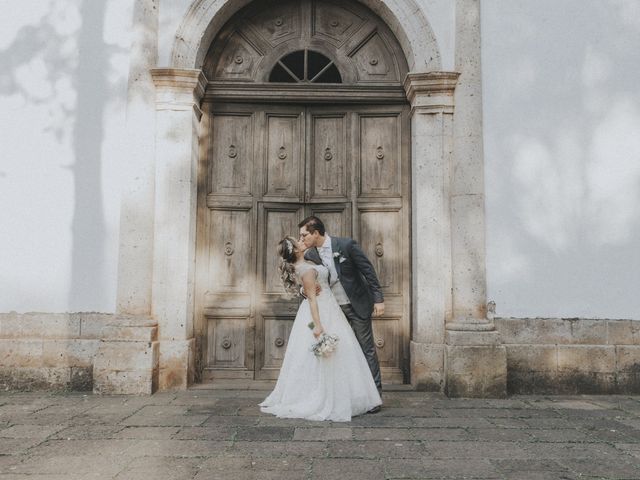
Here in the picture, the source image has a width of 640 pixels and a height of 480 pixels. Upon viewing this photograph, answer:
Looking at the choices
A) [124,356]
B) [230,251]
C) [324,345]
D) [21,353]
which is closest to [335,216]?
[230,251]

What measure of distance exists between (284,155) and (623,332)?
418 centimetres

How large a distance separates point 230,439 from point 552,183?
4.23m

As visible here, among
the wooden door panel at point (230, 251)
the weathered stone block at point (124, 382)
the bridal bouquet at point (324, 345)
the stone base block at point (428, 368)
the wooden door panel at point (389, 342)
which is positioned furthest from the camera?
the wooden door panel at point (230, 251)

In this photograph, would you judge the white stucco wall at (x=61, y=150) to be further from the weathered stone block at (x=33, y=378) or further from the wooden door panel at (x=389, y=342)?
the wooden door panel at (x=389, y=342)

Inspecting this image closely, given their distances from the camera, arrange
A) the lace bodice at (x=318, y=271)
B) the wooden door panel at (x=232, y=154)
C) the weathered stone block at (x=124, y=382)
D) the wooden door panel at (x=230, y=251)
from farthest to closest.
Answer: the wooden door panel at (x=232, y=154) → the wooden door panel at (x=230, y=251) → the weathered stone block at (x=124, y=382) → the lace bodice at (x=318, y=271)

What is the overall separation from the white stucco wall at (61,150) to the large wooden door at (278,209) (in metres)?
1.06

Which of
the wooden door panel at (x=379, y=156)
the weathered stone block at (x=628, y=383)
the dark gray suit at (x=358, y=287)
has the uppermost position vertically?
the wooden door panel at (x=379, y=156)

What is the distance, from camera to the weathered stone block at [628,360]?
5.74 m

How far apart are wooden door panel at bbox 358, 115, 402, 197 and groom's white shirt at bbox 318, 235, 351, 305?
4.57 ft

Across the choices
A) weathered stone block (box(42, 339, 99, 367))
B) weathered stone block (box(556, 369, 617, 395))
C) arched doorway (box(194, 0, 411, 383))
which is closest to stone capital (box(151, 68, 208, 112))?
arched doorway (box(194, 0, 411, 383))

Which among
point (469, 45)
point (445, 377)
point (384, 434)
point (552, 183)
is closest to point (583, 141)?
point (552, 183)

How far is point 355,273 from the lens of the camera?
5.16 meters

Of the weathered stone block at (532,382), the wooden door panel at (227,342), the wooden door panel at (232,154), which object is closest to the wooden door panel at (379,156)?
the wooden door panel at (232,154)

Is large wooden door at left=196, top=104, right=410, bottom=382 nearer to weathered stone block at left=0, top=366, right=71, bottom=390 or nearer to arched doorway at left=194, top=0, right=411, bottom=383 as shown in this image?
arched doorway at left=194, top=0, right=411, bottom=383
